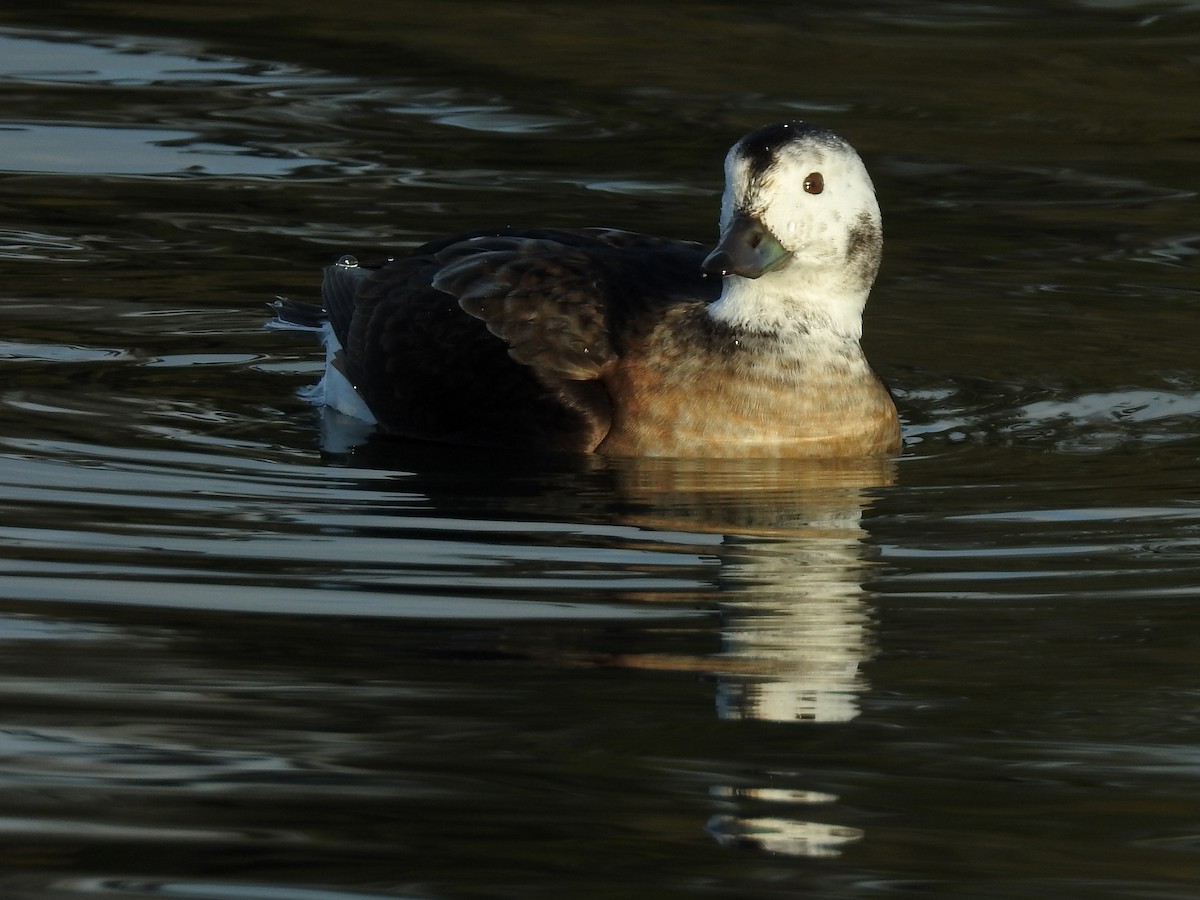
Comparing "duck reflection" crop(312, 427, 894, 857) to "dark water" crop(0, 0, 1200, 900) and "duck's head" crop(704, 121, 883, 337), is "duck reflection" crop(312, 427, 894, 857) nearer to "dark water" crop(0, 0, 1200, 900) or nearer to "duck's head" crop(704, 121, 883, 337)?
"dark water" crop(0, 0, 1200, 900)

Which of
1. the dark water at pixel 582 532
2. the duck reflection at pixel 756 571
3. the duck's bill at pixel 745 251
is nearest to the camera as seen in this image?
the dark water at pixel 582 532

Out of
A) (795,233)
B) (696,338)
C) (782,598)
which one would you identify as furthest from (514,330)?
(782,598)

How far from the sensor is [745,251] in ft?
24.9

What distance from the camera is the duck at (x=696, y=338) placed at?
7.69m

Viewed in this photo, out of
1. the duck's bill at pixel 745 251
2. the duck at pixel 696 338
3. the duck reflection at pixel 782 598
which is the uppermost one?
the duck's bill at pixel 745 251

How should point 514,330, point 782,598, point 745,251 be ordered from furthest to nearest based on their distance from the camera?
point 514,330
point 745,251
point 782,598

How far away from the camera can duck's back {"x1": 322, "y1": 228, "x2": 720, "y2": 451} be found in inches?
311

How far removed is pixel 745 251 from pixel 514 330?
879mm

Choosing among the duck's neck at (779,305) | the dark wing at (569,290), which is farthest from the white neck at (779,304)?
the dark wing at (569,290)

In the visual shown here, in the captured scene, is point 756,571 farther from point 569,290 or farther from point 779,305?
point 569,290

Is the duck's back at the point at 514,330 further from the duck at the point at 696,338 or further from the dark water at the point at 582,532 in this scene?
the dark water at the point at 582,532

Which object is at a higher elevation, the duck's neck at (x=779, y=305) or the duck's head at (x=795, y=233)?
the duck's head at (x=795, y=233)

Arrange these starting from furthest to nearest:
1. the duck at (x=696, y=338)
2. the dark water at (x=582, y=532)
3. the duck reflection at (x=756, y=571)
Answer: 1. the duck at (x=696, y=338)
2. the duck reflection at (x=756, y=571)
3. the dark water at (x=582, y=532)

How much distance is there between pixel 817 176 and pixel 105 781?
148 inches
